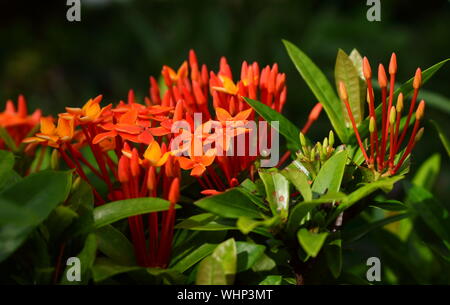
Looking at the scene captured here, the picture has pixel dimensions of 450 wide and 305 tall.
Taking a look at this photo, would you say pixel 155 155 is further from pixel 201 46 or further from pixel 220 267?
pixel 201 46

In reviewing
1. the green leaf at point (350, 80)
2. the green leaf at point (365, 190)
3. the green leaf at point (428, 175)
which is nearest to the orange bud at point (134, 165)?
the green leaf at point (365, 190)

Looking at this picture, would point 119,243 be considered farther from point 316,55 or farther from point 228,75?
point 316,55

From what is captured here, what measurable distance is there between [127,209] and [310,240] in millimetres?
197

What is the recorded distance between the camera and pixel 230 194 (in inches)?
25.4

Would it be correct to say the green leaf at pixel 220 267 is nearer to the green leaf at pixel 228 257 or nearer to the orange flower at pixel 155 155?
the green leaf at pixel 228 257

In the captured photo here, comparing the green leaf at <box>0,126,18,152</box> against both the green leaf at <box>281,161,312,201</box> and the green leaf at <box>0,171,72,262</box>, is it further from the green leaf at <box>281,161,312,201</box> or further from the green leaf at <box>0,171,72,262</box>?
the green leaf at <box>281,161,312,201</box>

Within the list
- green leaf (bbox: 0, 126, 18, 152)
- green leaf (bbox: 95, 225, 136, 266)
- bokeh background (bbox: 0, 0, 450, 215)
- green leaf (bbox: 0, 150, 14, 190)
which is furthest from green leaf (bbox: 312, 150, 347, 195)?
bokeh background (bbox: 0, 0, 450, 215)

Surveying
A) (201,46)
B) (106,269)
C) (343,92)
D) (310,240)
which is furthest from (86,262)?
(201,46)

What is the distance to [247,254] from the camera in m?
0.64

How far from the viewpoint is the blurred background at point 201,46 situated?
2779 mm

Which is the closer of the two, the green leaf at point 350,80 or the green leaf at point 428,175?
the green leaf at point 350,80

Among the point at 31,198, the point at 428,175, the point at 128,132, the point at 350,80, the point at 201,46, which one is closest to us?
the point at 31,198

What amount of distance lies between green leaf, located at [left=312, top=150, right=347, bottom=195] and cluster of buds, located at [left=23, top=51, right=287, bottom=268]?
102 millimetres

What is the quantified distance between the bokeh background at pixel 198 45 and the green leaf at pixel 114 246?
1.97m
